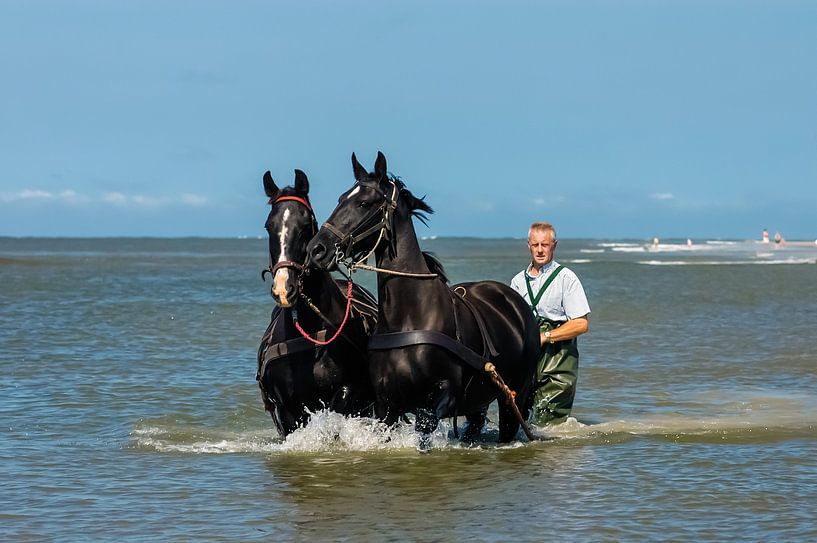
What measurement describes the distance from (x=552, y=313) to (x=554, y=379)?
58cm

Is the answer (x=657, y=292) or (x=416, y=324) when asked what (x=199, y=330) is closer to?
(x=416, y=324)

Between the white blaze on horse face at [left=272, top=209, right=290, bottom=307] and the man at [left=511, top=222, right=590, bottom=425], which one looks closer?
the white blaze on horse face at [left=272, top=209, right=290, bottom=307]

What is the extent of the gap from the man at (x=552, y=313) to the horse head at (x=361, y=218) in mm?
1716

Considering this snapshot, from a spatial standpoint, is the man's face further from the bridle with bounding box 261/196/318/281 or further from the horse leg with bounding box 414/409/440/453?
the bridle with bounding box 261/196/318/281

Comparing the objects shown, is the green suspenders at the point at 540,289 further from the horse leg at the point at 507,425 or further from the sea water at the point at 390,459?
the sea water at the point at 390,459

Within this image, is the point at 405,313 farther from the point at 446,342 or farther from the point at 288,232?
the point at 288,232

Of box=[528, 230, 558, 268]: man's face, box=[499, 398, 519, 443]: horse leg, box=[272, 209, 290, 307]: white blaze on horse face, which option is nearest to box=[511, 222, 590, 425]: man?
box=[528, 230, 558, 268]: man's face

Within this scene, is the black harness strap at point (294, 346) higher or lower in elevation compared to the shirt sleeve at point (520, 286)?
lower

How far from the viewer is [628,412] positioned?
13.1 meters

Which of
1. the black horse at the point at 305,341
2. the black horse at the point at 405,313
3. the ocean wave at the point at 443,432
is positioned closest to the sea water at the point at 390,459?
the ocean wave at the point at 443,432

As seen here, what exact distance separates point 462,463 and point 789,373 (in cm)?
830

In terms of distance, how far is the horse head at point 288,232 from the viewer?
8.28 metres

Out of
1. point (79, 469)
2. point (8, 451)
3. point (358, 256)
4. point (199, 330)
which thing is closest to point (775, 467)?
point (358, 256)

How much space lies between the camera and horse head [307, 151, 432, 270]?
839 cm
